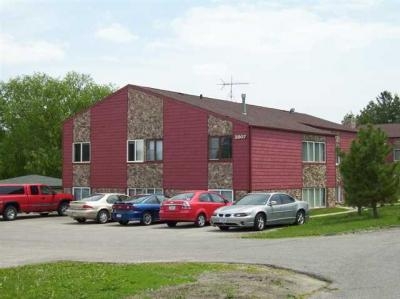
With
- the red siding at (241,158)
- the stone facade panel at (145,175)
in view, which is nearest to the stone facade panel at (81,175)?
the stone facade panel at (145,175)

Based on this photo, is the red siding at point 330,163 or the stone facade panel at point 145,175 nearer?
the stone facade panel at point 145,175

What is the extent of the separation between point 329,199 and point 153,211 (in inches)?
620

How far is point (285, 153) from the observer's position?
121 ft

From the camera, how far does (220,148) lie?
3525 centimetres

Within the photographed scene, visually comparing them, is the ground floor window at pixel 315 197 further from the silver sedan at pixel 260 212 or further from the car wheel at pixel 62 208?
the car wheel at pixel 62 208

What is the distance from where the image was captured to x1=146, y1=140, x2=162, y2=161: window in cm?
3797

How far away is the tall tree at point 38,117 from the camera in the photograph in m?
73.0

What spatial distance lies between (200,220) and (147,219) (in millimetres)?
3074

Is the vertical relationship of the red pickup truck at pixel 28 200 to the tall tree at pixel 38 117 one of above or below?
below

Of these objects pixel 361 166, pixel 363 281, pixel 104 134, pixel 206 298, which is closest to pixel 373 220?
pixel 361 166

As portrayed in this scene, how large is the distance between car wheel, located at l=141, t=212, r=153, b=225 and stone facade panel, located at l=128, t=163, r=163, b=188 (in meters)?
8.22

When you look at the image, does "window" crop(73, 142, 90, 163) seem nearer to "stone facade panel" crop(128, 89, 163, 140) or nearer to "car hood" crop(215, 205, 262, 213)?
"stone facade panel" crop(128, 89, 163, 140)

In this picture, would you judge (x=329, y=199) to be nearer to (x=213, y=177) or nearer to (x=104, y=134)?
(x=213, y=177)

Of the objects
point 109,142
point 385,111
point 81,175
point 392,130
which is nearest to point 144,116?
point 109,142
